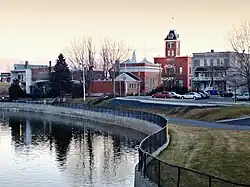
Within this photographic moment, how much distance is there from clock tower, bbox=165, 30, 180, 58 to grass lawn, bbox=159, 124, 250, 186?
269ft

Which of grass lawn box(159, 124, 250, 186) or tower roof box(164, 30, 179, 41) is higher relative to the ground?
tower roof box(164, 30, 179, 41)

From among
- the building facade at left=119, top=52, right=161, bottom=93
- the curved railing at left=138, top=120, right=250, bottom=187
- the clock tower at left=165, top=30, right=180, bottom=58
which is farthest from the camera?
the clock tower at left=165, top=30, right=180, bottom=58

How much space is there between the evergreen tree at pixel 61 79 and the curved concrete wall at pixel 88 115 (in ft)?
25.3

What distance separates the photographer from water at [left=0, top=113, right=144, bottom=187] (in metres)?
29.0

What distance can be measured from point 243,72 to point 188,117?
2358 cm

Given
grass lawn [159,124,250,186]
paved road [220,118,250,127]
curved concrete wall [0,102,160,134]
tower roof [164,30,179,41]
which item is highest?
tower roof [164,30,179,41]

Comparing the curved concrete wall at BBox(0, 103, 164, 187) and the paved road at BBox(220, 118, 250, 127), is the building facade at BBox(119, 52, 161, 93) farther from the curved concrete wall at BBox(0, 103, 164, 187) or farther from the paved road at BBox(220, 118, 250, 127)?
the paved road at BBox(220, 118, 250, 127)

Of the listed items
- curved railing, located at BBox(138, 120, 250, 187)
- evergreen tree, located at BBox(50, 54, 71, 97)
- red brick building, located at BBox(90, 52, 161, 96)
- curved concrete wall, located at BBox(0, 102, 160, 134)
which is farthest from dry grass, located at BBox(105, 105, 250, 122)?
evergreen tree, located at BBox(50, 54, 71, 97)

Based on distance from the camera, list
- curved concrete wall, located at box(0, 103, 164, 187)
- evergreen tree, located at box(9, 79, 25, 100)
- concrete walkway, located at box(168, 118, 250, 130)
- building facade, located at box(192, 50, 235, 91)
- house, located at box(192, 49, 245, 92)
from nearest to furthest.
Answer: concrete walkway, located at box(168, 118, 250, 130)
curved concrete wall, located at box(0, 103, 164, 187)
evergreen tree, located at box(9, 79, 25, 100)
house, located at box(192, 49, 245, 92)
building facade, located at box(192, 50, 235, 91)

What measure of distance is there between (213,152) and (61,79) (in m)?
77.5

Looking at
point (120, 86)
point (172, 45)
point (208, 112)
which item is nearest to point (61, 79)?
point (120, 86)

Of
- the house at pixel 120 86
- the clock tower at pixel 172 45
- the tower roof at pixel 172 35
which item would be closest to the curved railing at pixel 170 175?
the house at pixel 120 86

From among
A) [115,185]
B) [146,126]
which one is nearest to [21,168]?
[115,185]

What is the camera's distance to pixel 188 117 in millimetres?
53438
